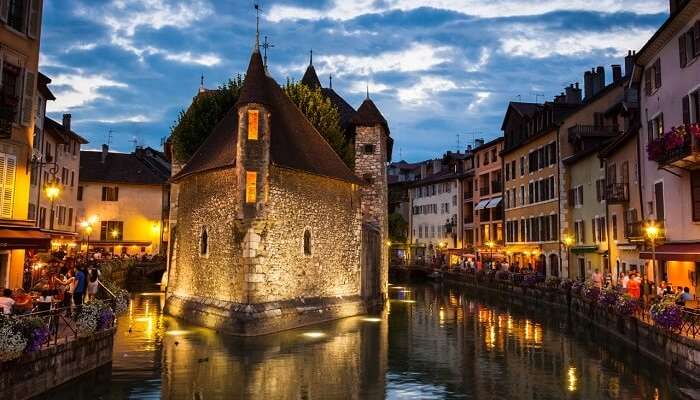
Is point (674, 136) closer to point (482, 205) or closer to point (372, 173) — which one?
point (372, 173)

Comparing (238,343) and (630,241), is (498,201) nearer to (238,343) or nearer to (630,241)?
(630,241)

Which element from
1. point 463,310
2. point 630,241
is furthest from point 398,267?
point 630,241

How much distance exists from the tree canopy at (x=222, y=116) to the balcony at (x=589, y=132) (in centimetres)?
1484

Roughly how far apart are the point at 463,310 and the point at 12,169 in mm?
24160

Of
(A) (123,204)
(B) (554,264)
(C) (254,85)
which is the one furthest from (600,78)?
(A) (123,204)

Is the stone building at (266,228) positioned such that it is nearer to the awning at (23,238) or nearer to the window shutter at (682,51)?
the awning at (23,238)

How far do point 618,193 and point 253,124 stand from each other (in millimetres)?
17924

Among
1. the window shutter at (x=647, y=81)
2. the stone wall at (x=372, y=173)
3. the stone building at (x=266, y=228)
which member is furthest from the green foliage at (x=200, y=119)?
the window shutter at (x=647, y=81)

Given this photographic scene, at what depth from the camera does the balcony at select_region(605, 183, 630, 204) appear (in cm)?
2770

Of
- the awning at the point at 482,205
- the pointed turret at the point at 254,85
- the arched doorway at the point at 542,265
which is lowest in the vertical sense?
the arched doorway at the point at 542,265

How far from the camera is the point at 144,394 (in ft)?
44.7

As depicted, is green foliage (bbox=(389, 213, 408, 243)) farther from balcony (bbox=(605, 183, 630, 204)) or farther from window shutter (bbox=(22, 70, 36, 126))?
window shutter (bbox=(22, 70, 36, 126))

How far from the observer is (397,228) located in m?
70.1

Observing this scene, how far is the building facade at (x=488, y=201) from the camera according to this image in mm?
53062
